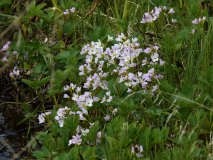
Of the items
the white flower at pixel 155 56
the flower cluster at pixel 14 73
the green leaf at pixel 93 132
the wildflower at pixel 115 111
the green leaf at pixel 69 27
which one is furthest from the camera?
the green leaf at pixel 69 27

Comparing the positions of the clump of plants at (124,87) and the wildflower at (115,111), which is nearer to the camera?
the clump of plants at (124,87)

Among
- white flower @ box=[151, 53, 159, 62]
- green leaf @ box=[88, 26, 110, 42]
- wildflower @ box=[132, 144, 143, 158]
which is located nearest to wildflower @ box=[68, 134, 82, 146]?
wildflower @ box=[132, 144, 143, 158]

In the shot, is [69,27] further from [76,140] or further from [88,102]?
[76,140]

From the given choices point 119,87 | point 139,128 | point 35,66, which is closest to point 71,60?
point 35,66

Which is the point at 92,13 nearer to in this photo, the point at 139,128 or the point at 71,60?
the point at 71,60

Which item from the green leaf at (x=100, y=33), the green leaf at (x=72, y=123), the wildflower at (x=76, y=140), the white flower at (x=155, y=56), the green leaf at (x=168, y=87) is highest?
the green leaf at (x=100, y=33)

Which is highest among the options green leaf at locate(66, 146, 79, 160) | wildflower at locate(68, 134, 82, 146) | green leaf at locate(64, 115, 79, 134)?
green leaf at locate(64, 115, 79, 134)

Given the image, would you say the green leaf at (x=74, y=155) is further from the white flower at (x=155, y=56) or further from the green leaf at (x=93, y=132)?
the white flower at (x=155, y=56)

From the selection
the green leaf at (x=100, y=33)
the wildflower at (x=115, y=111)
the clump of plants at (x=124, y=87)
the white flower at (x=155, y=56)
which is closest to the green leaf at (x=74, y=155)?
the clump of plants at (x=124, y=87)

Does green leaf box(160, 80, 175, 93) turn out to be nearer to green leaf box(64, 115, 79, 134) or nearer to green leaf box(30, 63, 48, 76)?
green leaf box(64, 115, 79, 134)

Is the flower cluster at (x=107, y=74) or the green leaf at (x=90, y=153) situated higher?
the flower cluster at (x=107, y=74)

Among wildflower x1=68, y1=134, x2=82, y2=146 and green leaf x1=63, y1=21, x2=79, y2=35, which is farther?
green leaf x1=63, y1=21, x2=79, y2=35
